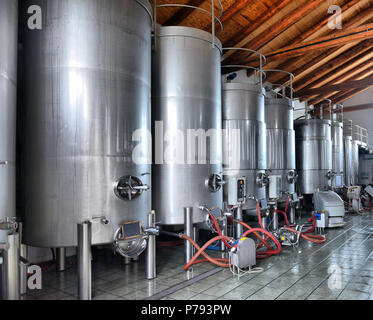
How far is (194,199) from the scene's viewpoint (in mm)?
4281

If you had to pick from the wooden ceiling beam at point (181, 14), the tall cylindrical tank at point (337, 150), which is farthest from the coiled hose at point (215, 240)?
the tall cylindrical tank at point (337, 150)

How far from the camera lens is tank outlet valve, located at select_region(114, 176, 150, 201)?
3203mm

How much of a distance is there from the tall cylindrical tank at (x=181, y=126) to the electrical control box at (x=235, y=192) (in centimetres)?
99

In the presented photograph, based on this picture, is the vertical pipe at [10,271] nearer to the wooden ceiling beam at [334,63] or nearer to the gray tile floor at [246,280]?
the gray tile floor at [246,280]

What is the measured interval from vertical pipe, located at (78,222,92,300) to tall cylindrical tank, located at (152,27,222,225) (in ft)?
4.62

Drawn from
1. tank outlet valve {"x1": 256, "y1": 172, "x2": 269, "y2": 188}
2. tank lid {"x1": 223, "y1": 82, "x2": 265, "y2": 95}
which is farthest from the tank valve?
tank lid {"x1": 223, "y1": 82, "x2": 265, "y2": 95}

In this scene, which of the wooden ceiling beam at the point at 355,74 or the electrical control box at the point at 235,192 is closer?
the electrical control box at the point at 235,192

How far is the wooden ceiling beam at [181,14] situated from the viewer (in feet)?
20.5

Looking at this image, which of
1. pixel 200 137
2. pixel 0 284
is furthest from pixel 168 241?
pixel 0 284

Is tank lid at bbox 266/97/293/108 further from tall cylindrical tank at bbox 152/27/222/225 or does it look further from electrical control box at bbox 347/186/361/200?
electrical control box at bbox 347/186/361/200

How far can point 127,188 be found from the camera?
3.23 m

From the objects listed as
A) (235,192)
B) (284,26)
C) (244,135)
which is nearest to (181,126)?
(235,192)

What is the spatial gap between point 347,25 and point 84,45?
7584 millimetres
